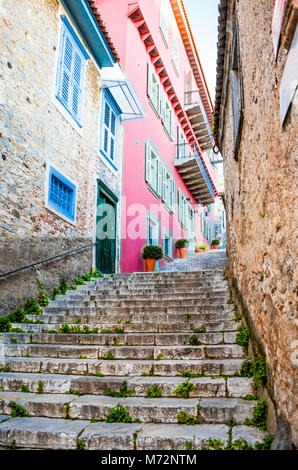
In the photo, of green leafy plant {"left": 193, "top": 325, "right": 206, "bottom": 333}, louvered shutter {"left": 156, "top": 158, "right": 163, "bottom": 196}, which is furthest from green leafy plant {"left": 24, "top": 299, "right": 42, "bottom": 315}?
louvered shutter {"left": 156, "top": 158, "right": 163, "bottom": 196}

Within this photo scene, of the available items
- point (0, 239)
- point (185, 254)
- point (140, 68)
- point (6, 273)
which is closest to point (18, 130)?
point (0, 239)

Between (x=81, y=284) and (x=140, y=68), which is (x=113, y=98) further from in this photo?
(x=81, y=284)

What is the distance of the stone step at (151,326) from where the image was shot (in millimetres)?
4594

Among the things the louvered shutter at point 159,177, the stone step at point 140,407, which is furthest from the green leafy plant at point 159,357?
the louvered shutter at point 159,177

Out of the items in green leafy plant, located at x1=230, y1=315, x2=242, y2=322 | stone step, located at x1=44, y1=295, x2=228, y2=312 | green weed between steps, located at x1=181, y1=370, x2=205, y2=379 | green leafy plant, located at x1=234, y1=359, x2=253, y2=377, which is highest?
stone step, located at x1=44, y1=295, x2=228, y2=312

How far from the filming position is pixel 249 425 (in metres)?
2.77

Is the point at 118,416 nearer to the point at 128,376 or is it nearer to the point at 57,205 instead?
the point at 128,376

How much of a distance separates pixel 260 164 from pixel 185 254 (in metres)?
12.7

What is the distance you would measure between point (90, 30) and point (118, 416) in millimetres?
8528

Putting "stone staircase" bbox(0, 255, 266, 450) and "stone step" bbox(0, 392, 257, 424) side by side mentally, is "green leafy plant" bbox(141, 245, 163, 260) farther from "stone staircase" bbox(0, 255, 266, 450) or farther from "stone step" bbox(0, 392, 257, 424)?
"stone step" bbox(0, 392, 257, 424)

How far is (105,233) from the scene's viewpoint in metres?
9.47

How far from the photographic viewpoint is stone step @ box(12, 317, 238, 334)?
4.59 metres

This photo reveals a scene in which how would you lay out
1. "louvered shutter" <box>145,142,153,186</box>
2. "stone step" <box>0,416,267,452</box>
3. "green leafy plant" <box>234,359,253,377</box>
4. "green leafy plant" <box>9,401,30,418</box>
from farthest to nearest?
1. "louvered shutter" <box>145,142,153,186</box>
2. "green leafy plant" <box>234,359,253,377</box>
3. "green leafy plant" <box>9,401,30,418</box>
4. "stone step" <box>0,416,267,452</box>

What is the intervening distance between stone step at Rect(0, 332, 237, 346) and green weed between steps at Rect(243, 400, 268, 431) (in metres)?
1.39
